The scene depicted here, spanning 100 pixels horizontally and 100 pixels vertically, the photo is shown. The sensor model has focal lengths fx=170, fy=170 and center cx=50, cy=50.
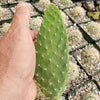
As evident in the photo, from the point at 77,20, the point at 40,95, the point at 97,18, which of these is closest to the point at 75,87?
the point at 40,95

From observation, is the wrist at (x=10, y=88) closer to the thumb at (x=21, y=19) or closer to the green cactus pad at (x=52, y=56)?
the green cactus pad at (x=52, y=56)

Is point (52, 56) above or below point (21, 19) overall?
below

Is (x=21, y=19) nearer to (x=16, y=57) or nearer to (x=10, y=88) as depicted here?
(x=16, y=57)

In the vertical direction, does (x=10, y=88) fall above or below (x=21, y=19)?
below

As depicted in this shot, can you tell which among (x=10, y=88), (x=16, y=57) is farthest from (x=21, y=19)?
(x=10, y=88)

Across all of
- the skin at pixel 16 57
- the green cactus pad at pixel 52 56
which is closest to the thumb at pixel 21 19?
the skin at pixel 16 57

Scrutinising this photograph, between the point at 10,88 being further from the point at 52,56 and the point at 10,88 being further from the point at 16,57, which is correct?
the point at 52,56

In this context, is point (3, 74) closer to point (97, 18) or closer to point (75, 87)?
point (75, 87)

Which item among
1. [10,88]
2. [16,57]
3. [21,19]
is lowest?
[10,88]
